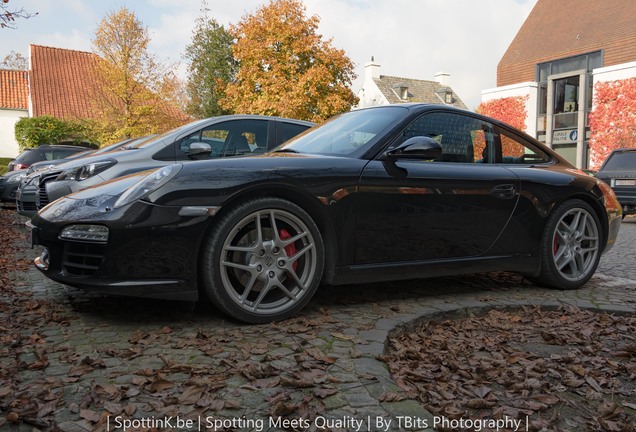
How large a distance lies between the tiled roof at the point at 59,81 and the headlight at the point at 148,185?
34117 millimetres

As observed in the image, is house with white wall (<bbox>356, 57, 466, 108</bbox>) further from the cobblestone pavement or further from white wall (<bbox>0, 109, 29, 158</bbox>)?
the cobblestone pavement

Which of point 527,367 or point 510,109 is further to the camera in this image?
point 510,109

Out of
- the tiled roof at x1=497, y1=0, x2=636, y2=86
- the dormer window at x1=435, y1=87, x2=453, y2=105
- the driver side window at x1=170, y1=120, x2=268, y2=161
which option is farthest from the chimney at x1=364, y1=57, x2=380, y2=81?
the driver side window at x1=170, y1=120, x2=268, y2=161

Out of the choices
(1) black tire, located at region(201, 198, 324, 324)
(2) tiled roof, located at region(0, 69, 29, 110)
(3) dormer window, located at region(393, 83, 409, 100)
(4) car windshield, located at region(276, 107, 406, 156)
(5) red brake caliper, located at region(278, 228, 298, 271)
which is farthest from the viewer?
(3) dormer window, located at region(393, 83, 409, 100)

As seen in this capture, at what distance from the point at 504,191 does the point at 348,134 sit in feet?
4.11

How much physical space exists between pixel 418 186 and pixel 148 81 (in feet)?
73.5

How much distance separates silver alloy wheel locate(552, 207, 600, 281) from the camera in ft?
15.4

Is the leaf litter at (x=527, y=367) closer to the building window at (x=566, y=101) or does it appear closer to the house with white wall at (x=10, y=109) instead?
the building window at (x=566, y=101)

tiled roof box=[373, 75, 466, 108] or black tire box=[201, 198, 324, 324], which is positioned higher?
tiled roof box=[373, 75, 466, 108]

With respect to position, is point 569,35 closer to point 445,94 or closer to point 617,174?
point 617,174

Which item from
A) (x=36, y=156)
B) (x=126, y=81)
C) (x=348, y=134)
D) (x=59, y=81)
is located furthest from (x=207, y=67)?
(x=348, y=134)

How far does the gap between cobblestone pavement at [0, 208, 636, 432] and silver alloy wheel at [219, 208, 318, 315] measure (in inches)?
6.6

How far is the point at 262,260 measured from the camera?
3.37 meters

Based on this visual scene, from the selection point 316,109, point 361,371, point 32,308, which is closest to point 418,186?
point 361,371
